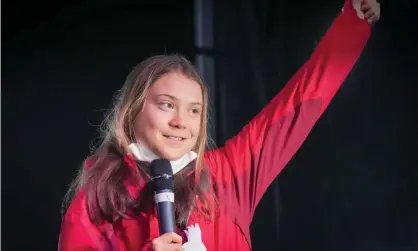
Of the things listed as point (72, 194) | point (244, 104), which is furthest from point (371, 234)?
point (72, 194)

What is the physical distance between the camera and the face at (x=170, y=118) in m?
1.13

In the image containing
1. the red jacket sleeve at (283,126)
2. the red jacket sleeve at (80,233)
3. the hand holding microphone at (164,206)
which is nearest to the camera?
the hand holding microphone at (164,206)

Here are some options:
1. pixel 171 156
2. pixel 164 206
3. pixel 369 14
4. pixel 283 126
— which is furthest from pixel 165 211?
pixel 369 14

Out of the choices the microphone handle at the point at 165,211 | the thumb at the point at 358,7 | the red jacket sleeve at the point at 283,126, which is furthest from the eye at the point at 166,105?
the thumb at the point at 358,7

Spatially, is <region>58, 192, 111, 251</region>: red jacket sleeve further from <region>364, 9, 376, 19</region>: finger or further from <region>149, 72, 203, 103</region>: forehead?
<region>364, 9, 376, 19</region>: finger

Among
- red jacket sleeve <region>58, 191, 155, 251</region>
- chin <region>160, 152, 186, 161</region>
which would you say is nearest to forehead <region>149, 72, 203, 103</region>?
chin <region>160, 152, 186, 161</region>

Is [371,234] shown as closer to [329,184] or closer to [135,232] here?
[329,184]

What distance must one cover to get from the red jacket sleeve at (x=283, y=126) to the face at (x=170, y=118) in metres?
0.08

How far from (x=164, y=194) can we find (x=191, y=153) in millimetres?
228

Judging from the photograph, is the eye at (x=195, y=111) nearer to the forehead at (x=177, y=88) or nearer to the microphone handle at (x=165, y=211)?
the forehead at (x=177, y=88)

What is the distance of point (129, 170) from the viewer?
1.13m

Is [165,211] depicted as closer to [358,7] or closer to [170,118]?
[170,118]

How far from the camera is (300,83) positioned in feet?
3.97

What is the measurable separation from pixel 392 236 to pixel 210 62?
1.68 feet
